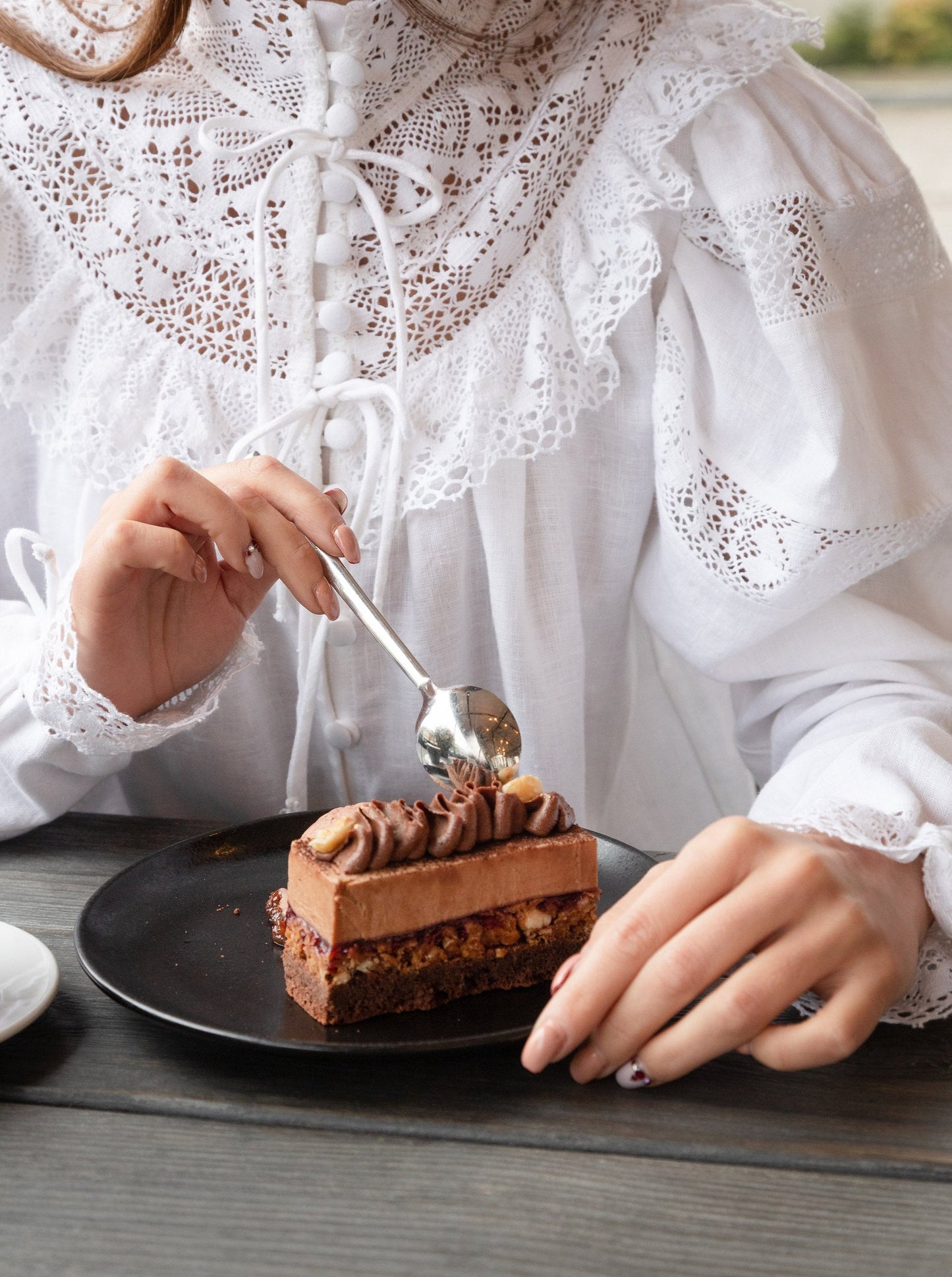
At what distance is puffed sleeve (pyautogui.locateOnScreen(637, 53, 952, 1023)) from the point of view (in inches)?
32.7

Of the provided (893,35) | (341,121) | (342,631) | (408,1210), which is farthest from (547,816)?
(893,35)

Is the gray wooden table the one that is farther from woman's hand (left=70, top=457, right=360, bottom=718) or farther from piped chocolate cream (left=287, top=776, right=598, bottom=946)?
woman's hand (left=70, top=457, right=360, bottom=718)

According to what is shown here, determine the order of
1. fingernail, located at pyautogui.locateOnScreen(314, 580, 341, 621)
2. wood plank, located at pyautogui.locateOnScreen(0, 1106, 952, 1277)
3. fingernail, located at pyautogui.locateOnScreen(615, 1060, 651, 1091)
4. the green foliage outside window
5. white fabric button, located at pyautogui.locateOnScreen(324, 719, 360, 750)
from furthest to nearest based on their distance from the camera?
the green foliage outside window → white fabric button, located at pyautogui.locateOnScreen(324, 719, 360, 750) → fingernail, located at pyautogui.locateOnScreen(314, 580, 341, 621) → fingernail, located at pyautogui.locateOnScreen(615, 1060, 651, 1091) → wood plank, located at pyautogui.locateOnScreen(0, 1106, 952, 1277)

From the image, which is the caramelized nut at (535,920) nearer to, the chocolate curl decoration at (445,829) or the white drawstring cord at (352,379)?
the chocolate curl decoration at (445,829)

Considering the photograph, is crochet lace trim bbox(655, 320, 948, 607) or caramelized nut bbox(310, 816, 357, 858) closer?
caramelized nut bbox(310, 816, 357, 858)

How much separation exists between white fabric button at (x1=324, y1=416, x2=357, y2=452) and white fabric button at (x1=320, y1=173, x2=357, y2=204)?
0.59 ft

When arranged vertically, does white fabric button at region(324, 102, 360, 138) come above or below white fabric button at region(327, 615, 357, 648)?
above

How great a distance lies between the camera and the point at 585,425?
98 centimetres

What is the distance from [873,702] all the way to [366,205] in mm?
546

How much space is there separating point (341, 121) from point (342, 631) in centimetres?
40

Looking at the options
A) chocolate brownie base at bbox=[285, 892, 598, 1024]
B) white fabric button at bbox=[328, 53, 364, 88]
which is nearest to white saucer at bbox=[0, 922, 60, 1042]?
chocolate brownie base at bbox=[285, 892, 598, 1024]

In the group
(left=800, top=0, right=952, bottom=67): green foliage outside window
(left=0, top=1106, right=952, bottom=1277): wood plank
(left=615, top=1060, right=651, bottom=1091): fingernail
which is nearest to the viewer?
(left=0, top=1106, right=952, bottom=1277): wood plank

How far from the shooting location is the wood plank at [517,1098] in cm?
49

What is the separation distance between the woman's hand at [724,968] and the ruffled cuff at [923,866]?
0.04 metres
